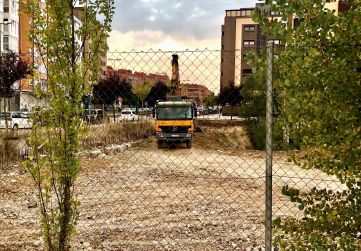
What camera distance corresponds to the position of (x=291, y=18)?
7.46 ft

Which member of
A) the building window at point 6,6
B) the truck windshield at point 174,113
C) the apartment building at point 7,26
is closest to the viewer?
the truck windshield at point 174,113

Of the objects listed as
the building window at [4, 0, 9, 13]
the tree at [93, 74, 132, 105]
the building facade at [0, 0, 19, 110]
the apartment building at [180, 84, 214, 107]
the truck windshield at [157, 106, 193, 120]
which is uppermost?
the building window at [4, 0, 9, 13]

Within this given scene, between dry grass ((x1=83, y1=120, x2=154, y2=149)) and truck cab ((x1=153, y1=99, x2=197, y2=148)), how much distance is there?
2.55 m

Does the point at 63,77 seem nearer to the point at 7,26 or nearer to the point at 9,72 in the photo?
the point at 9,72

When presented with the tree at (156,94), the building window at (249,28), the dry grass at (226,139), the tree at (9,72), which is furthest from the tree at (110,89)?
the building window at (249,28)

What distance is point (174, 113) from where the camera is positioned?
2097 cm

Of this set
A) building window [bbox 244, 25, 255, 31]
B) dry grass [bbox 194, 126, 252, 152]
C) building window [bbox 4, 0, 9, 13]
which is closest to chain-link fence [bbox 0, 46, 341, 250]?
dry grass [bbox 194, 126, 252, 152]

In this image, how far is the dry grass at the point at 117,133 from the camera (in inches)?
768

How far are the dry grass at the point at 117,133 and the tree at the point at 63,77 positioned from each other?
13740 millimetres

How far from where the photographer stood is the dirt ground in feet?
20.5

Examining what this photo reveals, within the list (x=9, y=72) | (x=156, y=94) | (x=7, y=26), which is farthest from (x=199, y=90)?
(x=156, y=94)

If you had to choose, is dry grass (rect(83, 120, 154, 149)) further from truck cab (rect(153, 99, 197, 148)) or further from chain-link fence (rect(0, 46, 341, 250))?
truck cab (rect(153, 99, 197, 148))

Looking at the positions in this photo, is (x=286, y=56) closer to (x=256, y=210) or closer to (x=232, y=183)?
(x=256, y=210)

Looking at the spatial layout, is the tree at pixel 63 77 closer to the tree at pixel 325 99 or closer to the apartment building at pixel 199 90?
the tree at pixel 325 99
